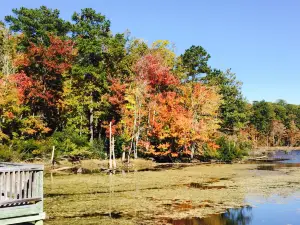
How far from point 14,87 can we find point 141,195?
2006 cm

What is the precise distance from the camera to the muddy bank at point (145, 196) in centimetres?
1379

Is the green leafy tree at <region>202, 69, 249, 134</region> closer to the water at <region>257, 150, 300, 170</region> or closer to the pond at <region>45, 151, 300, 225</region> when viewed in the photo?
the water at <region>257, 150, 300, 170</region>

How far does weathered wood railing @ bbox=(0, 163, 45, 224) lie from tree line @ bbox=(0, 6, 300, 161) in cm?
2256

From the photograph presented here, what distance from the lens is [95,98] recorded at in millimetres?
41719

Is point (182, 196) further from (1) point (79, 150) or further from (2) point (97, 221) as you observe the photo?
(1) point (79, 150)

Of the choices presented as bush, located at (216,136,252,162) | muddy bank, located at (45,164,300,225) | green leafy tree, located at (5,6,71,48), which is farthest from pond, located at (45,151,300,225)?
green leafy tree, located at (5,6,71,48)

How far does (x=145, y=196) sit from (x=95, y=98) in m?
25.4

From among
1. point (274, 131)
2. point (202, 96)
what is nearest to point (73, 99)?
point (202, 96)

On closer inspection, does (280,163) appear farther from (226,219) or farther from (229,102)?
(226,219)

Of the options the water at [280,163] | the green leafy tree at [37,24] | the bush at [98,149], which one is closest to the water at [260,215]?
the water at [280,163]

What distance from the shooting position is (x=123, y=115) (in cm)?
3869

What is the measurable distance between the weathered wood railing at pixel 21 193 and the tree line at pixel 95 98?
74.0ft

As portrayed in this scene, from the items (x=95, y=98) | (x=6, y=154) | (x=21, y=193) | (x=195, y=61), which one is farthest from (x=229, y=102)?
(x=21, y=193)

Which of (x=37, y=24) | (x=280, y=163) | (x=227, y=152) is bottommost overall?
(x=280, y=163)
